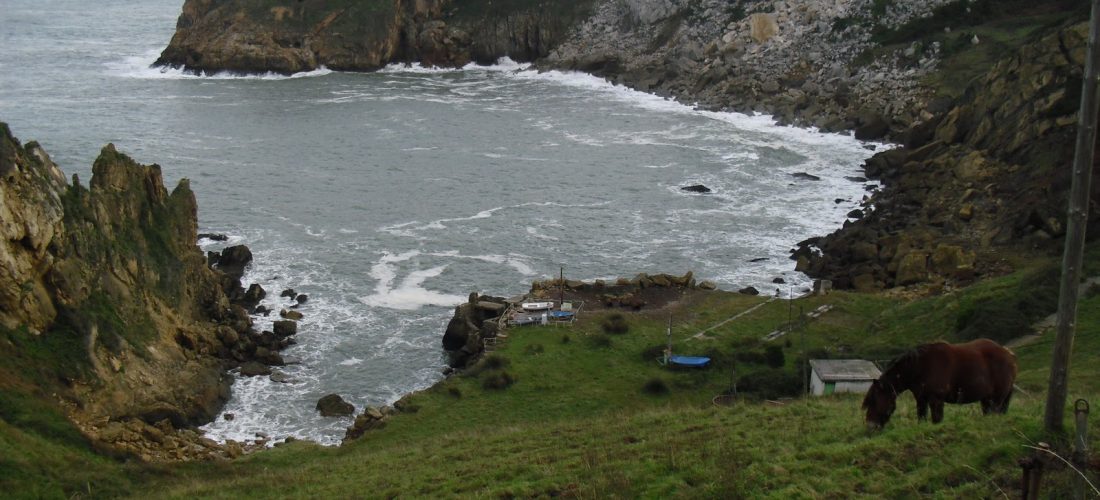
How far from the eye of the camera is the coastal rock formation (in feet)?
143

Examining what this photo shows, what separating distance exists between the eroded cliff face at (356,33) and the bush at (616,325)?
85.3m

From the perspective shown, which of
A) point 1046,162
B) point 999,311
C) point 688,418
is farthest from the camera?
point 1046,162

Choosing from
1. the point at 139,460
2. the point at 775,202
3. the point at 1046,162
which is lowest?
the point at 139,460

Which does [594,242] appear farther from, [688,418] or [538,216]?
[688,418]

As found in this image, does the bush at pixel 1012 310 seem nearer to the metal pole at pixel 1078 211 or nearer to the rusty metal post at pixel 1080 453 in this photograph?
the metal pole at pixel 1078 211

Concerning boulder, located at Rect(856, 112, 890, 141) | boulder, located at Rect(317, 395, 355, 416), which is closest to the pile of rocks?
boulder, located at Rect(856, 112, 890, 141)

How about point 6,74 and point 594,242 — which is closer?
point 594,242

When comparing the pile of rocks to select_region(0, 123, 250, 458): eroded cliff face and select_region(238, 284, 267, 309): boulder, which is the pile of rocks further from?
select_region(0, 123, 250, 458): eroded cliff face

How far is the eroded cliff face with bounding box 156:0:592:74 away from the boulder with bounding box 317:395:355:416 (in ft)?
284

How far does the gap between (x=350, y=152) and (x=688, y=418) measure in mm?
59785

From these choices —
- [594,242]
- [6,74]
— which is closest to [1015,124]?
[594,242]

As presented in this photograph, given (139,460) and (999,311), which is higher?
(999,311)

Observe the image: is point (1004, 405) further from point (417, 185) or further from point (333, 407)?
point (417, 185)

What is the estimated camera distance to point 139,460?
2961 centimetres
